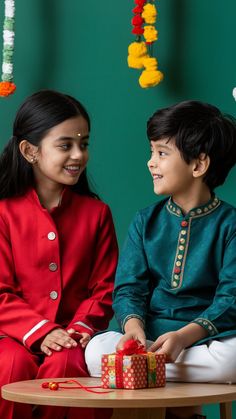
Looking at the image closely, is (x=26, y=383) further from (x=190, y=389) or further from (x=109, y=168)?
(x=109, y=168)

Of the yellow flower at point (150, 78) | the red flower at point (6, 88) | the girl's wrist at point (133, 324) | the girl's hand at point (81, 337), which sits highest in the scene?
the yellow flower at point (150, 78)

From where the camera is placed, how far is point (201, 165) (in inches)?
99.8

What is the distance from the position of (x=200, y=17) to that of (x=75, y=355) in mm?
1368

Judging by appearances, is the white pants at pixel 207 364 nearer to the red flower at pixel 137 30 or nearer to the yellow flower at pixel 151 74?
the yellow flower at pixel 151 74

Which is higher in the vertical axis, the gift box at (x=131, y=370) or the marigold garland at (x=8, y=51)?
the marigold garland at (x=8, y=51)

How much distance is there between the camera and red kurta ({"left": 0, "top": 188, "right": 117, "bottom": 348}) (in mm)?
2627

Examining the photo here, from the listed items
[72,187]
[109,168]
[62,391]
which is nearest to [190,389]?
[62,391]

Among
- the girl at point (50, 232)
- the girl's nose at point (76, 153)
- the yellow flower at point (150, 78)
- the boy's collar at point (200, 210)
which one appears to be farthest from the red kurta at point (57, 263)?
the yellow flower at point (150, 78)

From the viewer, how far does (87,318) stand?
8.50 ft

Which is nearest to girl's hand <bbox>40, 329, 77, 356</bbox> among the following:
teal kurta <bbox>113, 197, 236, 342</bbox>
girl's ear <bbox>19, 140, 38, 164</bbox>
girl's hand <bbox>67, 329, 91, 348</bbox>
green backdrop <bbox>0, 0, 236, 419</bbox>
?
girl's hand <bbox>67, 329, 91, 348</bbox>

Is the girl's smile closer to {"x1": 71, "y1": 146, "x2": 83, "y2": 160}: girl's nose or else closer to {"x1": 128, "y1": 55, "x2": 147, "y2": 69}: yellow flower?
{"x1": 71, "y1": 146, "x2": 83, "y2": 160}: girl's nose

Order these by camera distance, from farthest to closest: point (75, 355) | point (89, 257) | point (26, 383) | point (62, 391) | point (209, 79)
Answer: point (209, 79), point (89, 257), point (75, 355), point (26, 383), point (62, 391)

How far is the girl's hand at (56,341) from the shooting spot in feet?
7.91

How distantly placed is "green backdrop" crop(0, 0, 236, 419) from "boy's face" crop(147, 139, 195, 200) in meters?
0.70
